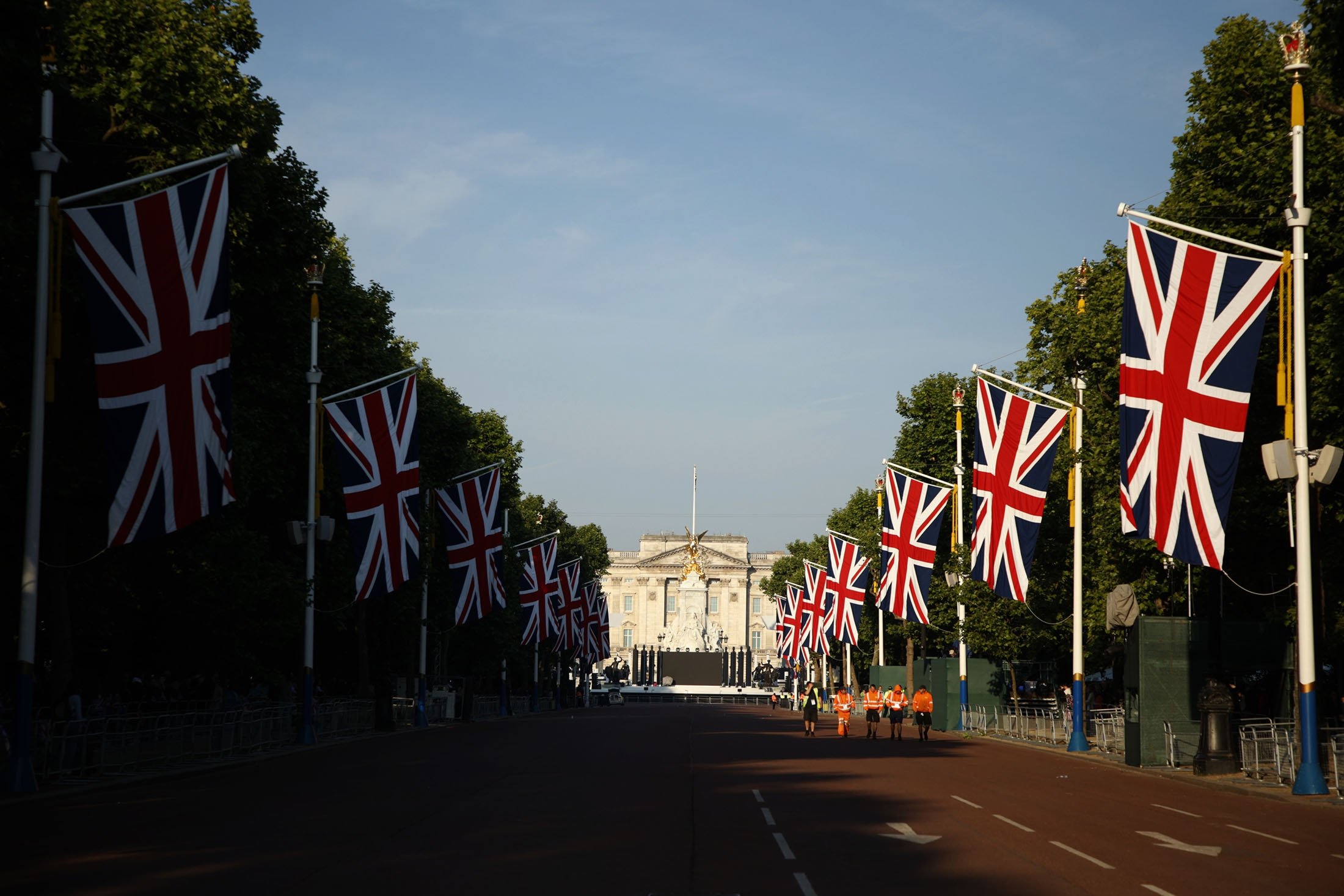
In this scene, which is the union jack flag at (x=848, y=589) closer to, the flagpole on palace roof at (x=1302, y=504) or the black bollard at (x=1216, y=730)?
the black bollard at (x=1216, y=730)

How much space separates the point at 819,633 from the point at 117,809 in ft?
173

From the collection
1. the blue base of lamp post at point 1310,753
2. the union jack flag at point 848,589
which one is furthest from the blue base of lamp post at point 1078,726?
the union jack flag at point 848,589

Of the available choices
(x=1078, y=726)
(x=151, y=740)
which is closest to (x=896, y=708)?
(x=1078, y=726)

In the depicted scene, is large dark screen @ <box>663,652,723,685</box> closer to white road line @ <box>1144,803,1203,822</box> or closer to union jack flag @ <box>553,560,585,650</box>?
union jack flag @ <box>553,560,585,650</box>

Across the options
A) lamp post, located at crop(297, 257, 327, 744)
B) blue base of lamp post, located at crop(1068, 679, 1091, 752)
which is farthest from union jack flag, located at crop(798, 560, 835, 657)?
lamp post, located at crop(297, 257, 327, 744)

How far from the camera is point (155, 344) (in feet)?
74.1

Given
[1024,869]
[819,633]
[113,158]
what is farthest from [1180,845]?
[819,633]

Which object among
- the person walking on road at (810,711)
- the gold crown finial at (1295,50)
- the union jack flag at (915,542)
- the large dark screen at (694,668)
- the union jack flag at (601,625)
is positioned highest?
the gold crown finial at (1295,50)

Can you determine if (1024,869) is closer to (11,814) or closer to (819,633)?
(11,814)

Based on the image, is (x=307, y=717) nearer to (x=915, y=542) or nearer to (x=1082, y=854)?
(x=915, y=542)

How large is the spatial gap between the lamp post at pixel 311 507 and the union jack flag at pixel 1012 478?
1771 centimetres

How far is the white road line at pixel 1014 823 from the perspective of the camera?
1897cm

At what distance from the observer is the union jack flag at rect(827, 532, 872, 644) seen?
6059 centimetres

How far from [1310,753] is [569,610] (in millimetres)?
57193
